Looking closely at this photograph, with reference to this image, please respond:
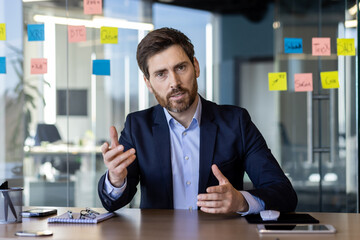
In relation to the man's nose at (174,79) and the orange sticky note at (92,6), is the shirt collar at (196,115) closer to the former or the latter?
the man's nose at (174,79)

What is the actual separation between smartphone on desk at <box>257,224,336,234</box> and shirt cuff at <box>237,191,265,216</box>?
0.16 meters

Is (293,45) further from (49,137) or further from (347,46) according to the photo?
(49,137)

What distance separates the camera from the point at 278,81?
3656 millimetres

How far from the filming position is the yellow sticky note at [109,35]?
373 centimetres

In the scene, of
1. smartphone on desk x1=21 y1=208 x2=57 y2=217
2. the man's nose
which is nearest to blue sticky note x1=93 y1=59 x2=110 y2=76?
the man's nose

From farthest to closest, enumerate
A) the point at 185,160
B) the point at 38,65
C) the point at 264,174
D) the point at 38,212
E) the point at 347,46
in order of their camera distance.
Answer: the point at 38,65
the point at 347,46
the point at 185,160
the point at 264,174
the point at 38,212

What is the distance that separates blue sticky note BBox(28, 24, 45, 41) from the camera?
3.54 metres

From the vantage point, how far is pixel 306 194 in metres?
3.77

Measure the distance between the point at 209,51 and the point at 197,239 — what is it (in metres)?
3.54

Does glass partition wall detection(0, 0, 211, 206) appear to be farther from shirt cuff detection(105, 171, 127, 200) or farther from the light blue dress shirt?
shirt cuff detection(105, 171, 127, 200)

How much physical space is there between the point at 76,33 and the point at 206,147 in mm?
1995

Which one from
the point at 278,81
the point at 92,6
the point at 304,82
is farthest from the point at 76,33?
the point at 304,82

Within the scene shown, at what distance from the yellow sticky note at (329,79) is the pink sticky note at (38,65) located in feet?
6.20

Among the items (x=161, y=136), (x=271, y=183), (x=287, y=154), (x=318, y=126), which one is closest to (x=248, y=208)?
(x=271, y=183)
